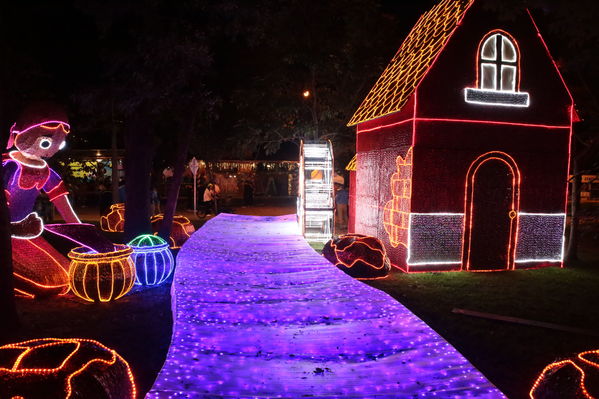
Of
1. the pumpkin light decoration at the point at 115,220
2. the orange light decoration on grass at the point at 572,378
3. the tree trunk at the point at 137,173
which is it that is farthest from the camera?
the pumpkin light decoration at the point at 115,220

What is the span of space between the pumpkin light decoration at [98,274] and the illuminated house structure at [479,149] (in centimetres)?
597

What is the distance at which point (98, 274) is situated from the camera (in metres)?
7.33

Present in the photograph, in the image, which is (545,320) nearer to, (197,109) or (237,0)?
(237,0)

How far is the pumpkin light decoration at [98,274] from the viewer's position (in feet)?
23.9

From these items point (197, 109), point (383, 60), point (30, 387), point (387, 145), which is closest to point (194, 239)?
point (197, 109)

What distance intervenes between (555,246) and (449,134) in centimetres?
388

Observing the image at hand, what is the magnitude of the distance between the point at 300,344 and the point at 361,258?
4.99 m

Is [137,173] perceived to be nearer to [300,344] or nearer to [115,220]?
[115,220]

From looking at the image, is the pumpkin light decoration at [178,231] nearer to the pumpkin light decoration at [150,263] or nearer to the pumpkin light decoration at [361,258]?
the pumpkin light decoration at [150,263]

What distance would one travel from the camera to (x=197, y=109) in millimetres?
11258

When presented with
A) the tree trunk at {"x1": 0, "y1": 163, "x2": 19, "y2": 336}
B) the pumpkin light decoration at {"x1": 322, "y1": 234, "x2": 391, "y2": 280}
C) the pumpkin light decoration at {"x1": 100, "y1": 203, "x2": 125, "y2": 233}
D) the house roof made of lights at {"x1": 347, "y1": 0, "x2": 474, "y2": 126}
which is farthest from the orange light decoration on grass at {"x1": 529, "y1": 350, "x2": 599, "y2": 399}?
the pumpkin light decoration at {"x1": 100, "y1": 203, "x2": 125, "y2": 233}

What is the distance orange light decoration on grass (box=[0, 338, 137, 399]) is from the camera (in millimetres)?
2854

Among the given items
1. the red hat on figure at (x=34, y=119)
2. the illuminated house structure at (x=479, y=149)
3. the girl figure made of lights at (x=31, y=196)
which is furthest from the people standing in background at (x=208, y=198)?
the red hat on figure at (x=34, y=119)

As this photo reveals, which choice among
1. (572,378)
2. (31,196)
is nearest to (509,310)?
(572,378)
